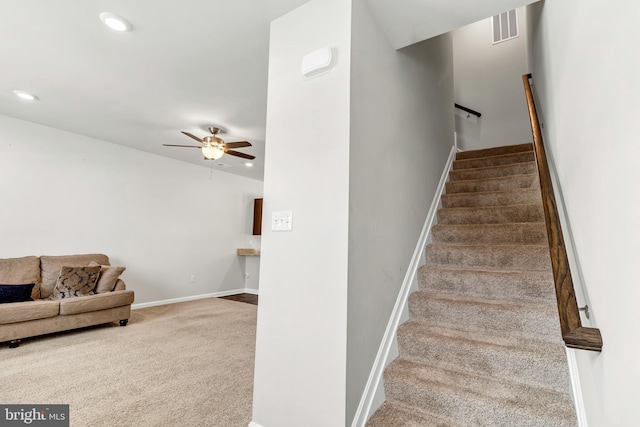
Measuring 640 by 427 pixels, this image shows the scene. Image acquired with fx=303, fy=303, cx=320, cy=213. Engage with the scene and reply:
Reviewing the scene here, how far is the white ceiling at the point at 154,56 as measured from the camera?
1.94m

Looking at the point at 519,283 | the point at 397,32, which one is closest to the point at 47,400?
the point at 519,283

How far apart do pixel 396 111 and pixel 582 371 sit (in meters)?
1.84

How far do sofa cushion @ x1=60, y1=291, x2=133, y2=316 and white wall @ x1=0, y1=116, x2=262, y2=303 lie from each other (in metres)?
1.02

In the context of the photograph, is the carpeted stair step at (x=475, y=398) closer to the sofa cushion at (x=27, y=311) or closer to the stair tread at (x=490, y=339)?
the stair tread at (x=490, y=339)

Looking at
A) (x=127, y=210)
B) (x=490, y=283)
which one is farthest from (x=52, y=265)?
(x=490, y=283)

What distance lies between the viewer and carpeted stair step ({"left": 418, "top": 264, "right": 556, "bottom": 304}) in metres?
2.04

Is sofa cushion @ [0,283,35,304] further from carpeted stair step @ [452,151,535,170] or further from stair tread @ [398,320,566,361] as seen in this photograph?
carpeted stair step @ [452,151,535,170]

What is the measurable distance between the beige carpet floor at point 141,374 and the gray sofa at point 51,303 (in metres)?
0.15

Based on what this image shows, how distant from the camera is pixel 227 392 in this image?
2143 millimetres

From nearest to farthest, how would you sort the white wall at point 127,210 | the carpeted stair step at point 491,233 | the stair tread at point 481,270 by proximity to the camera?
the stair tread at point 481,270, the carpeted stair step at point 491,233, the white wall at point 127,210

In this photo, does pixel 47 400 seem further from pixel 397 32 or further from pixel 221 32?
pixel 397 32

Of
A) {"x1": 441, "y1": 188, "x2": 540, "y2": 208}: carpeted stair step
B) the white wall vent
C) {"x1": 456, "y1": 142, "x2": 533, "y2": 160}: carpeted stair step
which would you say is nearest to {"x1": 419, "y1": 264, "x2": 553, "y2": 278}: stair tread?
Answer: {"x1": 441, "y1": 188, "x2": 540, "y2": 208}: carpeted stair step

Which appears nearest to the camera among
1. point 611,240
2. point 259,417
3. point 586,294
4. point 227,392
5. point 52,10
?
point 611,240

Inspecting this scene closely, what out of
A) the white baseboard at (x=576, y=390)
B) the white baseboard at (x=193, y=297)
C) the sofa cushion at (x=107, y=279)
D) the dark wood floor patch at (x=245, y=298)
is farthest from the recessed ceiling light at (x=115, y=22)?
the dark wood floor patch at (x=245, y=298)
